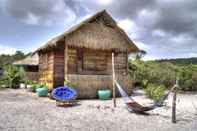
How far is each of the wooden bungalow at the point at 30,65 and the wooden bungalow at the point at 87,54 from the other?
10264 mm

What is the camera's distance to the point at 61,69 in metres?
15.8

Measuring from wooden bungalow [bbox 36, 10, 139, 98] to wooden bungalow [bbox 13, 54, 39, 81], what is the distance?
404 inches

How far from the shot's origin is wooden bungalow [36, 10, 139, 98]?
→ 1427 cm

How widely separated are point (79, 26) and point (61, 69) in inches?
117

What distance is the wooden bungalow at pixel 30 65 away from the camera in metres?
27.2

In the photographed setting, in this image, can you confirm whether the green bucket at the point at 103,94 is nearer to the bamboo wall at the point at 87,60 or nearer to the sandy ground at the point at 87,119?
the bamboo wall at the point at 87,60

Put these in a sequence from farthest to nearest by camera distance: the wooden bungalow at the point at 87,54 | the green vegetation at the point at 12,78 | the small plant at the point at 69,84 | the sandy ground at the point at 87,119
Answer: the green vegetation at the point at 12,78 → the wooden bungalow at the point at 87,54 → the small plant at the point at 69,84 → the sandy ground at the point at 87,119

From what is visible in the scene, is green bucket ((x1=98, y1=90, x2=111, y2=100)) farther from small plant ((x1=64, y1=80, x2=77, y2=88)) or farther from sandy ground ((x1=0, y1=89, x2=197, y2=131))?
sandy ground ((x1=0, y1=89, x2=197, y2=131))

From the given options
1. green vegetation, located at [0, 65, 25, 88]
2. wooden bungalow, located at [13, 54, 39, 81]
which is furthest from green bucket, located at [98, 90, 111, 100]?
wooden bungalow, located at [13, 54, 39, 81]

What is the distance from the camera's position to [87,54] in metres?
15.7

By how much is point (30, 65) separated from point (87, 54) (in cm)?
1501

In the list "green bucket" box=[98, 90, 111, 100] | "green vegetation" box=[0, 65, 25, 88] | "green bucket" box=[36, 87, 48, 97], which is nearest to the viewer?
"green bucket" box=[98, 90, 111, 100]

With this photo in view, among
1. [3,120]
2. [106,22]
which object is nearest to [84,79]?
[106,22]

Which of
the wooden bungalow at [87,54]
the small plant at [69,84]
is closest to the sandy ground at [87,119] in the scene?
the small plant at [69,84]
